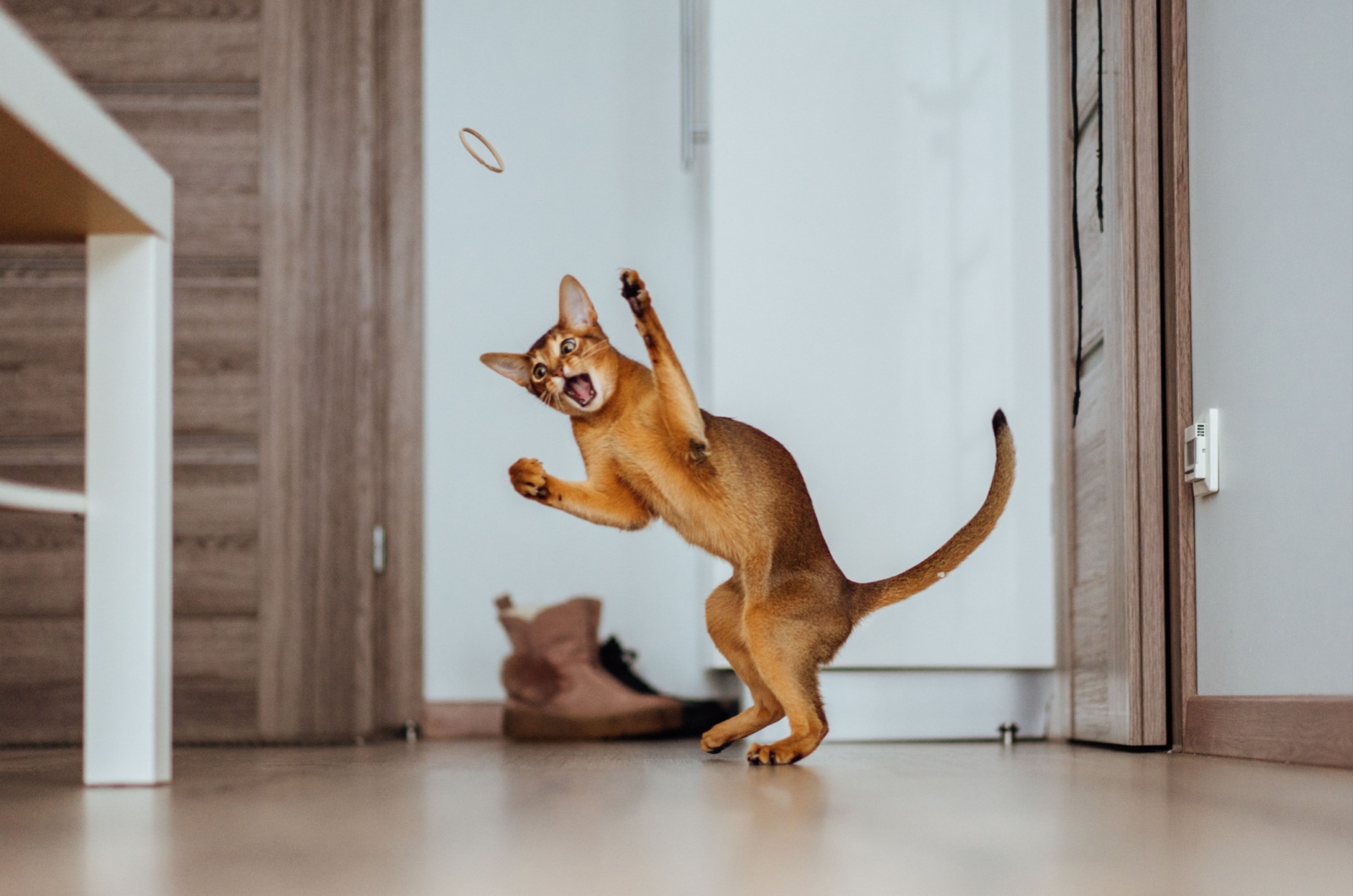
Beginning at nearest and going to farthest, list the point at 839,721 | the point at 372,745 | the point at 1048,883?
1. the point at 1048,883
2. the point at 839,721
3. the point at 372,745

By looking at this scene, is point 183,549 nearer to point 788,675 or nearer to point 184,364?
point 184,364

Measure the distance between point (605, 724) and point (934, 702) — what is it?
0.52 metres

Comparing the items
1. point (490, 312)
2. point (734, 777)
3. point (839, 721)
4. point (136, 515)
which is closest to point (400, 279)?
point (490, 312)

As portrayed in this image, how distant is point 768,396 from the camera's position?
1.85 metres

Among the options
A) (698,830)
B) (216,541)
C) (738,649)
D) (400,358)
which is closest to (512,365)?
(738,649)

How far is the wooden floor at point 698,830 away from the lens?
0.57m

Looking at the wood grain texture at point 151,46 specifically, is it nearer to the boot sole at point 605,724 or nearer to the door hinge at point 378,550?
the door hinge at point 378,550

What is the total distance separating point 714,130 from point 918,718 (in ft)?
2.95

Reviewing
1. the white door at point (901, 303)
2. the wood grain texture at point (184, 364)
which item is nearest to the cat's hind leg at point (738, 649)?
the white door at point (901, 303)

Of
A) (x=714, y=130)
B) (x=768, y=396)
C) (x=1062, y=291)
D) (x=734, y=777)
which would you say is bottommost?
(x=734, y=777)

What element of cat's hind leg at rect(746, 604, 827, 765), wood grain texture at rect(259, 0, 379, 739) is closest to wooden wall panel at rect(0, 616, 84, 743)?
wood grain texture at rect(259, 0, 379, 739)

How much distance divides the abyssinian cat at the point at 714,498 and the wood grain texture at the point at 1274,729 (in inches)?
16.9

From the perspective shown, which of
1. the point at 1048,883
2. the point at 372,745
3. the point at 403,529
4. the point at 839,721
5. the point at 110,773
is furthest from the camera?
the point at 403,529

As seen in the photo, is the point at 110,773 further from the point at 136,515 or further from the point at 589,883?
the point at 589,883
